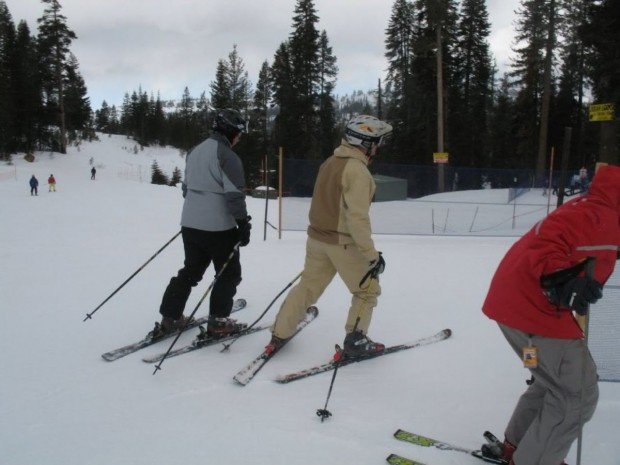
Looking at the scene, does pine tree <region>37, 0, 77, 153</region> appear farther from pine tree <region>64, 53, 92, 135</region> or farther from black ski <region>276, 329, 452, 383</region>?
black ski <region>276, 329, 452, 383</region>

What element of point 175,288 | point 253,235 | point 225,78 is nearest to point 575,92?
point 225,78

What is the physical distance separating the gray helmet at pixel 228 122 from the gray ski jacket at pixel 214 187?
0.06 m

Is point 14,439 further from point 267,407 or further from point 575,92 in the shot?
point 575,92

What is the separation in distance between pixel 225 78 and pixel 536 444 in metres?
45.2

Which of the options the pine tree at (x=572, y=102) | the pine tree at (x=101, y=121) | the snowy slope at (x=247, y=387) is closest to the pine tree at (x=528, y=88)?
the pine tree at (x=572, y=102)

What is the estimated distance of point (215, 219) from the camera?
401cm

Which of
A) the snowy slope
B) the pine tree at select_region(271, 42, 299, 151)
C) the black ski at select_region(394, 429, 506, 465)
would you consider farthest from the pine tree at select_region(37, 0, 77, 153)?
the black ski at select_region(394, 429, 506, 465)

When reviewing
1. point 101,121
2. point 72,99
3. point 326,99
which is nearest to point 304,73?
point 326,99

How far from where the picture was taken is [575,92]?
34562 mm

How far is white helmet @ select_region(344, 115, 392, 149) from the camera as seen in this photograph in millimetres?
3582

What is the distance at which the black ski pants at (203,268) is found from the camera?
13.5ft

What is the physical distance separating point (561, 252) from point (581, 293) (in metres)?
0.20

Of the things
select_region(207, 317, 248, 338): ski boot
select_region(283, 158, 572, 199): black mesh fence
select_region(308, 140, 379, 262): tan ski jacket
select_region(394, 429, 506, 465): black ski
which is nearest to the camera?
select_region(394, 429, 506, 465): black ski

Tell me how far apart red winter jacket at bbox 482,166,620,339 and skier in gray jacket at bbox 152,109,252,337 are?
228 cm
